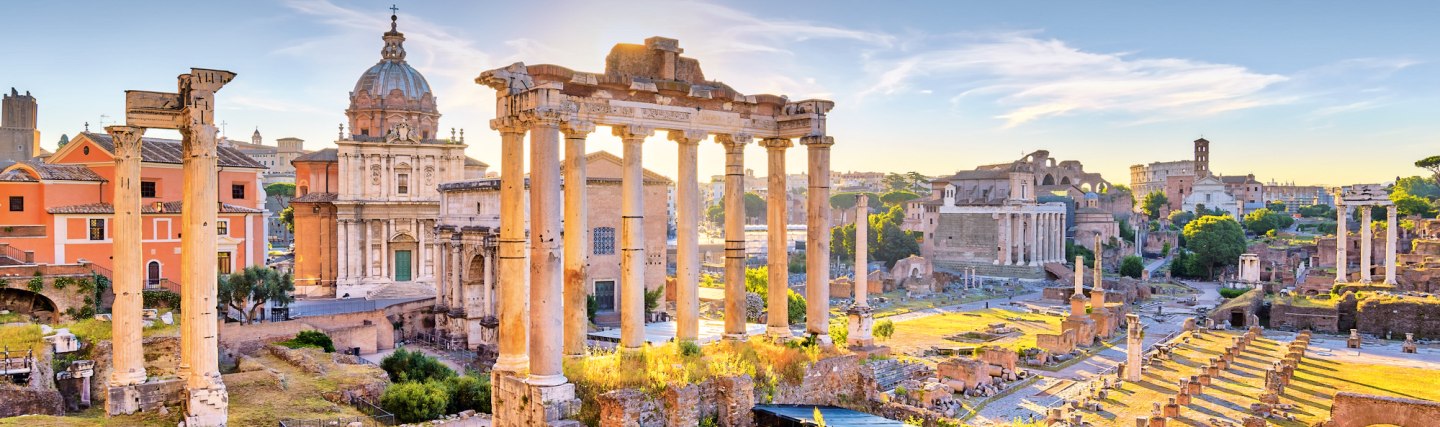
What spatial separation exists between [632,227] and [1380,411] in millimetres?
14868

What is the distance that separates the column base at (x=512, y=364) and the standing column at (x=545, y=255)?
1.72 feet

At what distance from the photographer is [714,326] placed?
118 feet

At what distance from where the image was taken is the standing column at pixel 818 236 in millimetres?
15672

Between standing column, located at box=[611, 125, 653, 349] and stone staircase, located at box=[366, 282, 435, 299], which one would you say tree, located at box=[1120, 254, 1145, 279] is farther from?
standing column, located at box=[611, 125, 653, 349]

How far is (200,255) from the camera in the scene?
14.8 metres

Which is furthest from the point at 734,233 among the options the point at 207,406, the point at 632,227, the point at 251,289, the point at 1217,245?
the point at 1217,245

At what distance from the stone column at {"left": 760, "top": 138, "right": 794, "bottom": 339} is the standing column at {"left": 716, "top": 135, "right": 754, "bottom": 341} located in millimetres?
543

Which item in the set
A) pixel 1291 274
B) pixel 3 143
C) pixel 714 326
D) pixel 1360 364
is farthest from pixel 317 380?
pixel 1291 274

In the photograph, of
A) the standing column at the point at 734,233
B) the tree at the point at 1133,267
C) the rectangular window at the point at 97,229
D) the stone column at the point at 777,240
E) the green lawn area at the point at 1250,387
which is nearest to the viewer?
the standing column at the point at 734,233

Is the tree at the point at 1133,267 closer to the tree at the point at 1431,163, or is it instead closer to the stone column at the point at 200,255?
the tree at the point at 1431,163

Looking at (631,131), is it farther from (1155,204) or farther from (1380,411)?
(1155,204)

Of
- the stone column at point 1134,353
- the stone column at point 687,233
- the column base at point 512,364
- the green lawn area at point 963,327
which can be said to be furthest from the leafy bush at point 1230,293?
the column base at point 512,364

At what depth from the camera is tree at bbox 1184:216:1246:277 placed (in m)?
68.2

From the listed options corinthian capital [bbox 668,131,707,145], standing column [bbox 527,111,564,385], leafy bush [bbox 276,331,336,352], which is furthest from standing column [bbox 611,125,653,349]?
leafy bush [bbox 276,331,336,352]
